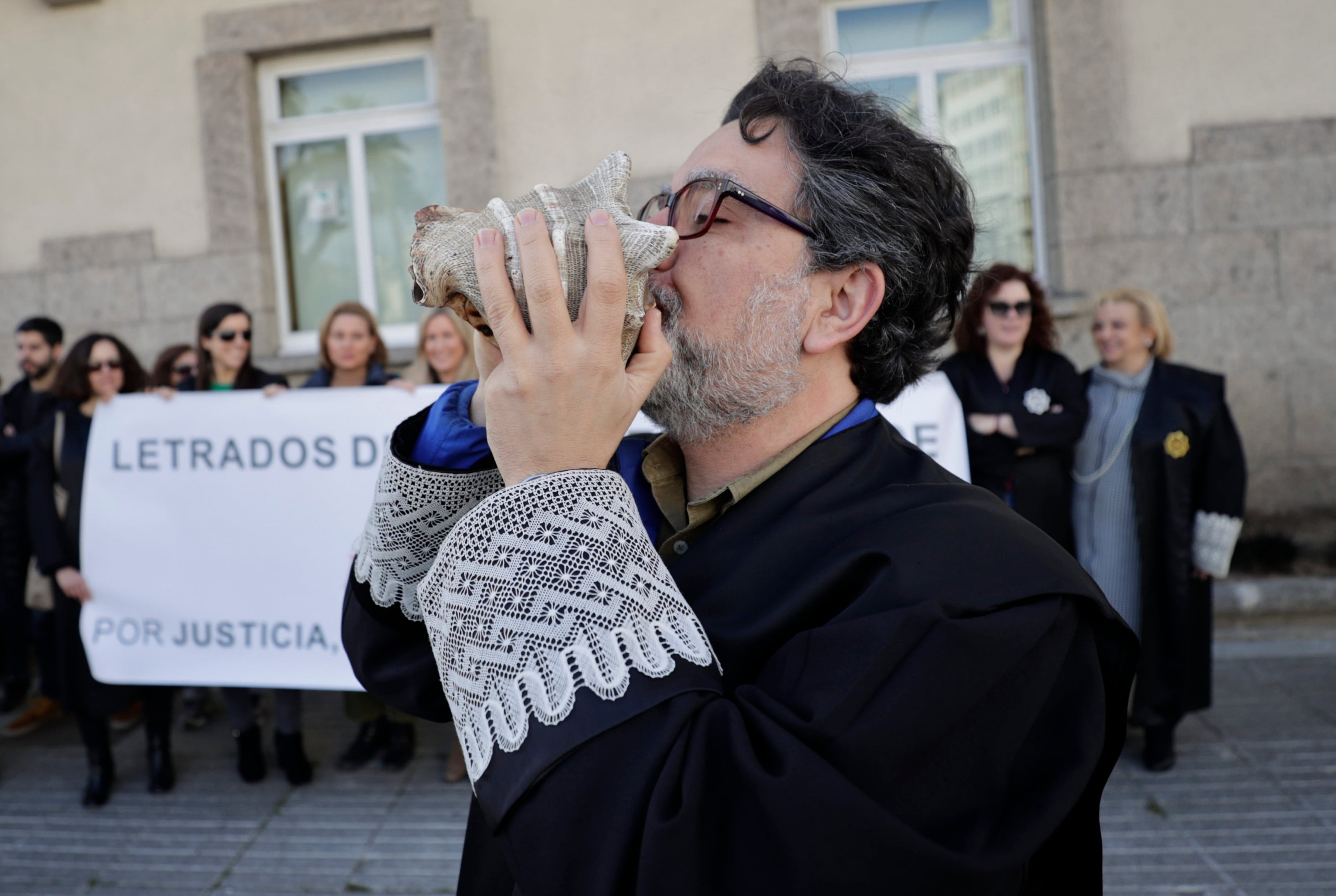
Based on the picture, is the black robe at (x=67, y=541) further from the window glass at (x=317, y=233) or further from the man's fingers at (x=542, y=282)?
the man's fingers at (x=542, y=282)

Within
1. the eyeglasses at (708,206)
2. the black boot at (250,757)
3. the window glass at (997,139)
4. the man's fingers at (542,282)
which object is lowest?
the black boot at (250,757)

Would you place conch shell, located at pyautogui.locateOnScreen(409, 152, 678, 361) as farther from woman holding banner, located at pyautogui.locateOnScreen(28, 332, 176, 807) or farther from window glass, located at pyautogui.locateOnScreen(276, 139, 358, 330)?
window glass, located at pyautogui.locateOnScreen(276, 139, 358, 330)

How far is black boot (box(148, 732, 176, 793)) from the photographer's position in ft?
14.1

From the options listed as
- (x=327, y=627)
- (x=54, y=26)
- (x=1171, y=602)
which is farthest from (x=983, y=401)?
(x=54, y=26)

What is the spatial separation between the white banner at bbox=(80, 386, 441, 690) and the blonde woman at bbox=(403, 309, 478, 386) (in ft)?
1.69

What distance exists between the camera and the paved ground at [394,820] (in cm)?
341

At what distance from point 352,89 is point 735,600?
6.62 metres

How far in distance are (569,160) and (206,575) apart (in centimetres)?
343

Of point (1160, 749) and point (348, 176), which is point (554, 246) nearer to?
point (1160, 749)

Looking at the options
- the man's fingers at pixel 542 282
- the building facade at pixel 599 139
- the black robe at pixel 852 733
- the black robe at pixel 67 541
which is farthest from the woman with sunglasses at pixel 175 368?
the black robe at pixel 852 733

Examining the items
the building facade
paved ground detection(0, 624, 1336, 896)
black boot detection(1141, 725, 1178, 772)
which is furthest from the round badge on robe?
the building facade

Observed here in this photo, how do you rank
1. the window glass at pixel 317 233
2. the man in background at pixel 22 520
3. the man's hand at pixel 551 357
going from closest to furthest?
the man's hand at pixel 551 357 < the man in background at pixel 22 520 < the window glass at pixel 317 233

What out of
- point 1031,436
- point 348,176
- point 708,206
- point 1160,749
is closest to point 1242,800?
point 1160,749

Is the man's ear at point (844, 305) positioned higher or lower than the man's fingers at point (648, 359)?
higher
